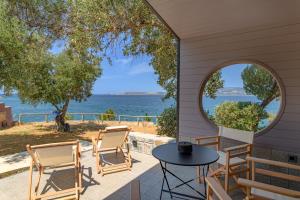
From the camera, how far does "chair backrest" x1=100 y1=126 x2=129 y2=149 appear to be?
4.02 metres

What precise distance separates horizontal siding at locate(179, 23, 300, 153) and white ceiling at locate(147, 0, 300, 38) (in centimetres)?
15

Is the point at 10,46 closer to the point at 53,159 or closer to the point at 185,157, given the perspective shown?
the point at 53,159

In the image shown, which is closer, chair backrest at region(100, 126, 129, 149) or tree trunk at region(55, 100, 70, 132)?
chair backrest at region(100, 126, 129, 149)

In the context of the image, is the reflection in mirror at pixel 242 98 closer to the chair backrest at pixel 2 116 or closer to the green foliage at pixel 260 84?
the green foliage at pixel 260 84

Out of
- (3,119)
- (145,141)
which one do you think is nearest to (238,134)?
(145,141)

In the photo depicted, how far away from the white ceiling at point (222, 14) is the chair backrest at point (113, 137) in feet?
7.46

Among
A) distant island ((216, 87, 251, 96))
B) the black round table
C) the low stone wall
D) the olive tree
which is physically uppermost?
the olive tree

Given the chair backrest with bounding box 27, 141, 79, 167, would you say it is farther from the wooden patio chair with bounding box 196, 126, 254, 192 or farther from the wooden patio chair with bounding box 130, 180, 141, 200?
the wooden patio chair with bounding box 196, 126, 254, 192

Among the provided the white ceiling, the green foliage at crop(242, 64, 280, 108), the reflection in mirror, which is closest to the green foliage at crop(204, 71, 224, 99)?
the reflection in mirror

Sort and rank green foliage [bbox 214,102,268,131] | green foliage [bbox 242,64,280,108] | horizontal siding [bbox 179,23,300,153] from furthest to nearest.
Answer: green foliage [bbox 214,102,268,131] < green foliage [bbox 242,64,280,108] < horizontal siding [bbox 179,23,300,153]

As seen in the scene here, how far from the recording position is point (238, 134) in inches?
141

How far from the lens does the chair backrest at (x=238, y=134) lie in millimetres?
3348

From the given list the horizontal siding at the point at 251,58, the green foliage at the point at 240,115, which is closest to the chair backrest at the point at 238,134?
the horizontal siding at the point at 251,58

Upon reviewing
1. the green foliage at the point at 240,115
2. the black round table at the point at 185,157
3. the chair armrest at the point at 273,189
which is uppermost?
the green foliage at the point at 240,115
